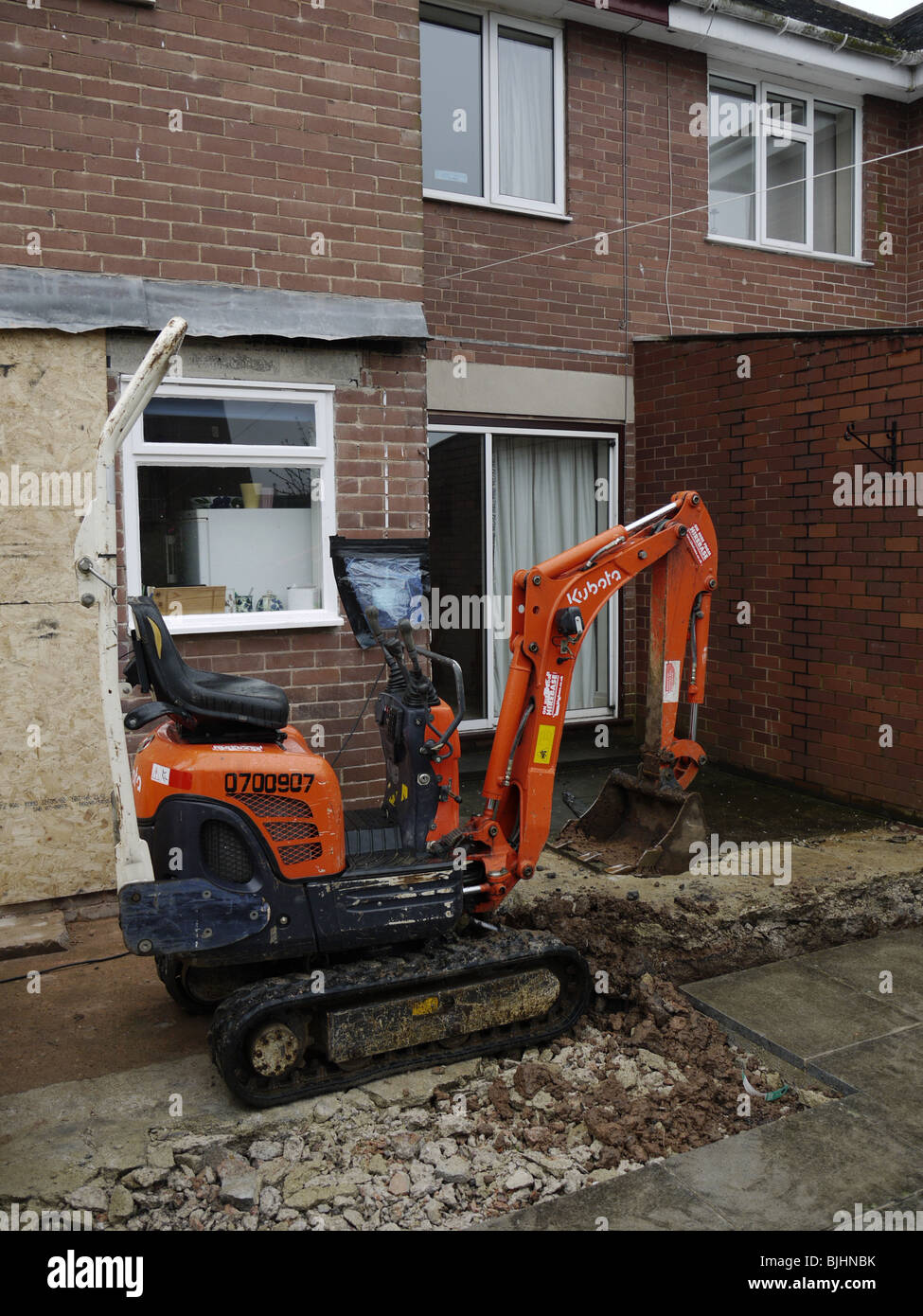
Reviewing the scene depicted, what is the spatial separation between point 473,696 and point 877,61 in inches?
309

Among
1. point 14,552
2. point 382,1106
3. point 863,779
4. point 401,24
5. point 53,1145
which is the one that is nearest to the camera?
point 53,1145

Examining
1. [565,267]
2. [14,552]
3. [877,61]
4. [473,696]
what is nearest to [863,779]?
[473,696]

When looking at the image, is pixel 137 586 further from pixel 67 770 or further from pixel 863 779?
pixel 863 779

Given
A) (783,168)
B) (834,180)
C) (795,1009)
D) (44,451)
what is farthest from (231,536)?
(834,180)

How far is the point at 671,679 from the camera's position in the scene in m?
5.76

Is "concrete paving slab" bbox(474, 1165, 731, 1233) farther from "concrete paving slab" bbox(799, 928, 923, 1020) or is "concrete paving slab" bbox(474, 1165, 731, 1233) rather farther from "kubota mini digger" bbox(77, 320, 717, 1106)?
"concrete paving slab" bbox(799, 928, 923, 1020)

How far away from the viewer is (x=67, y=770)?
577 cm

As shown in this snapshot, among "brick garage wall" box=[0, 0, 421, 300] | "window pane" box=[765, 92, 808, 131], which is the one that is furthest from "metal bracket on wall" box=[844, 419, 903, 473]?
"window pane" box=[765, 92, 808, 131]

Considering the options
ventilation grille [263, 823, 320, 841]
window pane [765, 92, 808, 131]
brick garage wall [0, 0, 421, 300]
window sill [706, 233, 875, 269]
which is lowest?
ventilation grille [263, 823, 320, 841]

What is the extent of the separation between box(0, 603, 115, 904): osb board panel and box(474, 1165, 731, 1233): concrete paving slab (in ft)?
11.0

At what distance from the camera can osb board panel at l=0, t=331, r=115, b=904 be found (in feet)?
18.4

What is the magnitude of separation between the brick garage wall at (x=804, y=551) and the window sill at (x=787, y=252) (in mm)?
1553

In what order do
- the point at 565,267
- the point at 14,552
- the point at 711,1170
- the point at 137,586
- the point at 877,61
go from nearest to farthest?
the point at 711,1170
the point at 14,552
the point at 137,586
the point at 565,267
the point at 877,61

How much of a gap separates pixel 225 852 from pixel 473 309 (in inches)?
249
